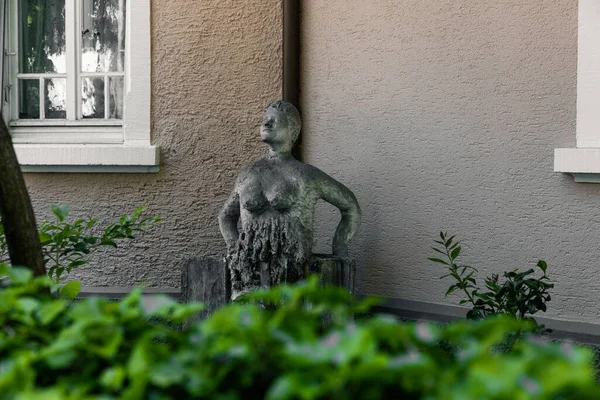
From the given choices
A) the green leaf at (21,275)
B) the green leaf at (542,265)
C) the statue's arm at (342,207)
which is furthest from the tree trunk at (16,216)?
the green leaf at (542,265)

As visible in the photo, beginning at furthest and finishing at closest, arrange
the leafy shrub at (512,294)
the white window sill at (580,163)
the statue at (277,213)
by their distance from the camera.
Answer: the statue at (277,213) < the white window sill at (580,163) < the leafy shrub at (512,294)

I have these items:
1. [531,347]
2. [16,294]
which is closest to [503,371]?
[531,347]

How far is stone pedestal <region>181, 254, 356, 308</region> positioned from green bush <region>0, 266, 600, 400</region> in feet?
10.3

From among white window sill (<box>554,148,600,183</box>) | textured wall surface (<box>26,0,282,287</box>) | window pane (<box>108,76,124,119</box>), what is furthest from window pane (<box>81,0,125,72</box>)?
white window sill (<box>554,148,600,183</box>)

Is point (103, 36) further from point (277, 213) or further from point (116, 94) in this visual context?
point (277, 213)

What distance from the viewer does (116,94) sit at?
6.39m

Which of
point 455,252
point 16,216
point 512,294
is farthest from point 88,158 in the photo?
point 16,216

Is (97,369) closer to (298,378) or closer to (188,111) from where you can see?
(298,378)

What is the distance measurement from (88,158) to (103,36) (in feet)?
2.72

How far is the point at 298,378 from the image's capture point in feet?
5.26

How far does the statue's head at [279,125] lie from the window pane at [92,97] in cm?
149

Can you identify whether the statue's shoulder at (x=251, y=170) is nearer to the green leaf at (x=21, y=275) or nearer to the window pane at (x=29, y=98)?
the window pane at (x=29, y=98)

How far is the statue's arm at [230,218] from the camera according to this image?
18.0 ft

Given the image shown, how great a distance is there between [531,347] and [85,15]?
17.2 feet
